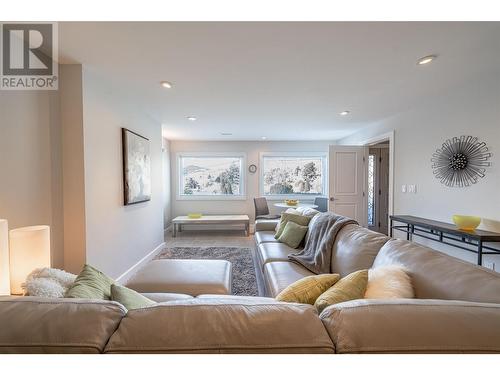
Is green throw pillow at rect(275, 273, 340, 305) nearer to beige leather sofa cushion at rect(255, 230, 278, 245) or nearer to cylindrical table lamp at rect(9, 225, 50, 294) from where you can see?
cylindrical table lamp at rect(9, 225, 50, 294)

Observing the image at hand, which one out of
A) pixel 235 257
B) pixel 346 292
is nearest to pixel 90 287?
pixel 346 292

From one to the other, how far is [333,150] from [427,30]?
9.86 feet

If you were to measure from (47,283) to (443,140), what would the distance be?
12.7ft

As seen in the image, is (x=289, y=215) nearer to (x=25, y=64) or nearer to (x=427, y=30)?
(x=427, y=30)

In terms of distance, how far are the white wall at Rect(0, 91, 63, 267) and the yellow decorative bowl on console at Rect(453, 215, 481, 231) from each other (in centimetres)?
390

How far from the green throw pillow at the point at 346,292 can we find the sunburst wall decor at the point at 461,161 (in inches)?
90.3

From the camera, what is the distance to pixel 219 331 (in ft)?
2.13

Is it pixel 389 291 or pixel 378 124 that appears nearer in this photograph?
pixel 389 291

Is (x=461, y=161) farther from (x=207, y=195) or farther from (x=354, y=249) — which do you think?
(x=207, y=195)

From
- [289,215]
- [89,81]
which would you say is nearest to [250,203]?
[289,215]

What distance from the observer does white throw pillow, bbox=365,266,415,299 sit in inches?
41.8

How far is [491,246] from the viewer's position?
231 centimetres

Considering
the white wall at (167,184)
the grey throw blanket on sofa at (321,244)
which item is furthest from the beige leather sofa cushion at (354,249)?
the white wall at (167,184)

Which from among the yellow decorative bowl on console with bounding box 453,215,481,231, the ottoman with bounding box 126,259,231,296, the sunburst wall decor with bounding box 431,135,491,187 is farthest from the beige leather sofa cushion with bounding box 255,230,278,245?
the sunburst wall decor with bounding box 431,135,491,187
